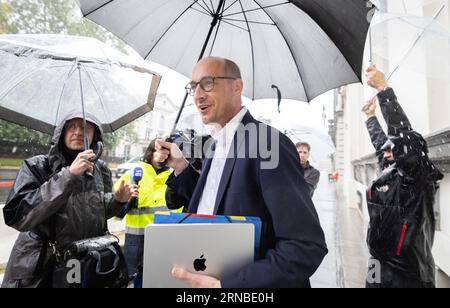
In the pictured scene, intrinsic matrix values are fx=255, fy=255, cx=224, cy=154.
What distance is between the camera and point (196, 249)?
0.95m

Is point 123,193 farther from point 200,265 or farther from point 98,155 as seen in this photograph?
point 200,265

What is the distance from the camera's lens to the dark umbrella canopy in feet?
5.23

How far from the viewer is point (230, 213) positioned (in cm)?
109

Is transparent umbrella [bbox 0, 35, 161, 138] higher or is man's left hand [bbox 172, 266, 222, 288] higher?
transparent umbrella [bbox 0, 35, 161, 138]

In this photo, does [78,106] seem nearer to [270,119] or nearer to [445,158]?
[270,119]

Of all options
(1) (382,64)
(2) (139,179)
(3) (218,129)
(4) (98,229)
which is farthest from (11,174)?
(1) (382,64)

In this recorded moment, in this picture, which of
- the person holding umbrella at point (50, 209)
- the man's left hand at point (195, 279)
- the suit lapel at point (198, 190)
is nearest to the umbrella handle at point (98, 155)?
the person holding umbrella at point (50, 209)

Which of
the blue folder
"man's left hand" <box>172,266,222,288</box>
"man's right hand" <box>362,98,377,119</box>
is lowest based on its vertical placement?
"man's left hand" <box>172,266,222,288</box>

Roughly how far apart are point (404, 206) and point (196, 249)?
1717 mm

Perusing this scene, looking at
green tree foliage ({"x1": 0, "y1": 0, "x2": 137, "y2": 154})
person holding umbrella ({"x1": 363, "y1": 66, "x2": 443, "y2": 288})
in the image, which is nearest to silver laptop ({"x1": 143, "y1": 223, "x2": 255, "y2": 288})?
person holding umbrella ({"x1": 363, "y1": 66, "x2": 443, "y2": 288})

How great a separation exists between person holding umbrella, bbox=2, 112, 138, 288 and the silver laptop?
35.0 inches

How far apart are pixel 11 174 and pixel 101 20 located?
30.4ft

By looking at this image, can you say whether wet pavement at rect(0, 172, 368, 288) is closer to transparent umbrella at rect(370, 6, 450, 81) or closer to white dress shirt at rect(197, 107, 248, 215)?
white dress shirt at rect(197, 107, 248, 215)

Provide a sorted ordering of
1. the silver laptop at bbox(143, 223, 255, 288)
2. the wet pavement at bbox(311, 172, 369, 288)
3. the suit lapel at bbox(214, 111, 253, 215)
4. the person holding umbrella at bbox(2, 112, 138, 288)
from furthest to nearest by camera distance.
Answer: the wet pavement at bbox(311, 172, 369, 288) → the person holding umbrella at bbox(2, 112, 138, 288) → the suit lapel at bbox(214, 111, 253, 215) → the silver laptop at bbox(143, 223, 255, 288)
